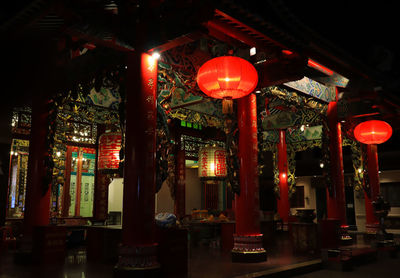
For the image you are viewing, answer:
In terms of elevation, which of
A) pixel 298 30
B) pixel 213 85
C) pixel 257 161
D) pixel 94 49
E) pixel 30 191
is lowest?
pixel 30 191

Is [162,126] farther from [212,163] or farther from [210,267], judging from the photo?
[212,163]

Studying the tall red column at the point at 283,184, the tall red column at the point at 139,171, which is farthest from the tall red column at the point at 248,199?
the tall red column at the point at 283,184

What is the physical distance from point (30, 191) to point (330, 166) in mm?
6012

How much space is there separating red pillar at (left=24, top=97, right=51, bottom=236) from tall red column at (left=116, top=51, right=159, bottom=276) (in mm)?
2184

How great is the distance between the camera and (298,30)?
534 cm

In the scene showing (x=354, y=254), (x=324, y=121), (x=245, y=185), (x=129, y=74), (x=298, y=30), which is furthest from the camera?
(x=324, y=121)

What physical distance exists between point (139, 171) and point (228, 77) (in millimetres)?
1661

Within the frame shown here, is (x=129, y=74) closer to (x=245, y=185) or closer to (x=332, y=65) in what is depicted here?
(x=245, y=185)

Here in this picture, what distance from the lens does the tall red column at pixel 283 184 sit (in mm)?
11422

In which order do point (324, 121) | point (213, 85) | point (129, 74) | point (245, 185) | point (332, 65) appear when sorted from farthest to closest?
point (324, 121), point (332, 65), point (245, 185), point (213, 85), point (129, 74)

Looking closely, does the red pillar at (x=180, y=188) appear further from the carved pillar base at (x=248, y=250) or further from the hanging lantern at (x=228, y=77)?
the hanging lantern at (x=228, y=77)

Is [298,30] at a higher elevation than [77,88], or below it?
higher

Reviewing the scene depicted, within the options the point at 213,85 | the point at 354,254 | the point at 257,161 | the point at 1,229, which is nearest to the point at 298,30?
the point at 213,85

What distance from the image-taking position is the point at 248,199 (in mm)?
5805
